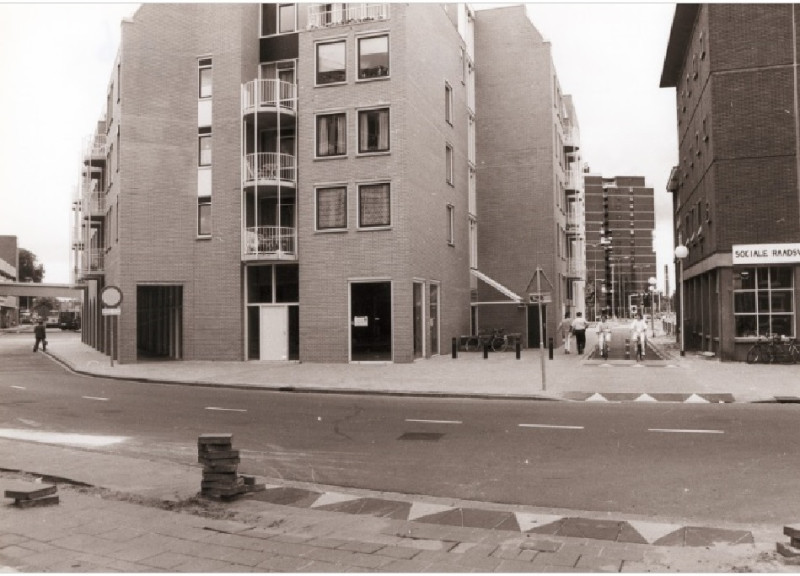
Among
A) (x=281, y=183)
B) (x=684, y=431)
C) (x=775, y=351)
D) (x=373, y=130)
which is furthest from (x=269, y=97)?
(x=684, y=431)

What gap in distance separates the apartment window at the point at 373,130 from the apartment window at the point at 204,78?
Answer: 6.11 metres

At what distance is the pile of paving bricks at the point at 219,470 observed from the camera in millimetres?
6539

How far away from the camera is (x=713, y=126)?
23.5 metres

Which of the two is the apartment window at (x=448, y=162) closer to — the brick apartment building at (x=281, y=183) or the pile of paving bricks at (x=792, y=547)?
the brick apartment building at (x=281, y=183)

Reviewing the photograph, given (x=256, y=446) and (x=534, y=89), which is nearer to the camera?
(x=256, y=446)

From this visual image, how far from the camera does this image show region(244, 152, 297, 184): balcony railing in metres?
25.4

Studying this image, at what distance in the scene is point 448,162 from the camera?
98.2 feet

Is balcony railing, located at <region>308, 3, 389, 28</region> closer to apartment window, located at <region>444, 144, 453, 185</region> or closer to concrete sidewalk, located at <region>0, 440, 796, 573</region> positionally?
apartment window, located at <region>444, 144, 453, 185</region>

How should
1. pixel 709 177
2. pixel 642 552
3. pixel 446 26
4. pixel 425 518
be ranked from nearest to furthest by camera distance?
pixel 642 552
pixel 425 518
pixel 709 177
pixel 446 26

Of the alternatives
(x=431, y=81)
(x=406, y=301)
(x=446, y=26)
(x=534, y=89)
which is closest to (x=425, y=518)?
(x=406, y=301)

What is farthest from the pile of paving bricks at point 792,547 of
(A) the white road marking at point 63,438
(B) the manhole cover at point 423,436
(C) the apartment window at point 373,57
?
A: (C) the apartment window at point 373,57

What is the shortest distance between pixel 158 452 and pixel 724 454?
703cm

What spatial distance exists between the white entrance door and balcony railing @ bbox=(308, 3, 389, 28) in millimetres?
Result: 10157

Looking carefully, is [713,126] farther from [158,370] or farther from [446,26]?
[158,370]
